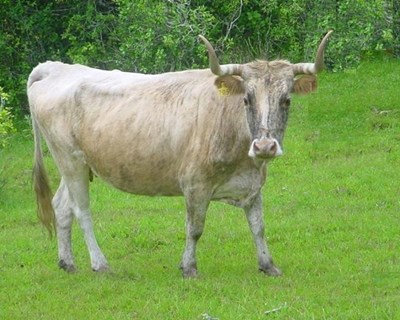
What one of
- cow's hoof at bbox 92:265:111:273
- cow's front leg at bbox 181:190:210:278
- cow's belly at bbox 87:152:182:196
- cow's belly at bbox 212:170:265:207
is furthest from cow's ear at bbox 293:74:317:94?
cow's hoof at bbox 92:265:111:273

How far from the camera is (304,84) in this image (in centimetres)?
973

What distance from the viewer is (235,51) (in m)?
20.8

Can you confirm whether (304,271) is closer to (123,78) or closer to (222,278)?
(222,278)

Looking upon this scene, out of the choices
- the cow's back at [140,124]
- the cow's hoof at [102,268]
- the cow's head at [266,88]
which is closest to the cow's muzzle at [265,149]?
the cow's head at [266,88]

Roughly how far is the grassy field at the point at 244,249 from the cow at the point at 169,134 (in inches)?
18.2

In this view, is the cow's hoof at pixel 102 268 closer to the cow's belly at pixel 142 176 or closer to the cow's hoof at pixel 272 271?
the cow's belly at pixel 142 176

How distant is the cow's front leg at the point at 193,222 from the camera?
9844 mm

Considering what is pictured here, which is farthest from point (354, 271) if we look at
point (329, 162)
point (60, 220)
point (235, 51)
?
point (235, 51)

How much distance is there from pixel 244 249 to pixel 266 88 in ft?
8.19

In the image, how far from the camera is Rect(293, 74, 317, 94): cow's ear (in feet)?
31.8

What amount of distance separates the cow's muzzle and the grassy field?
4.26 feet

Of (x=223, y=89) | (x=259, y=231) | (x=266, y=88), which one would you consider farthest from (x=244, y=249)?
(x=266, y=88)

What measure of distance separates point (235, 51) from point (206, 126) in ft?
36.6

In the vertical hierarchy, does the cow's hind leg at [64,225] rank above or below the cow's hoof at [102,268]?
above
